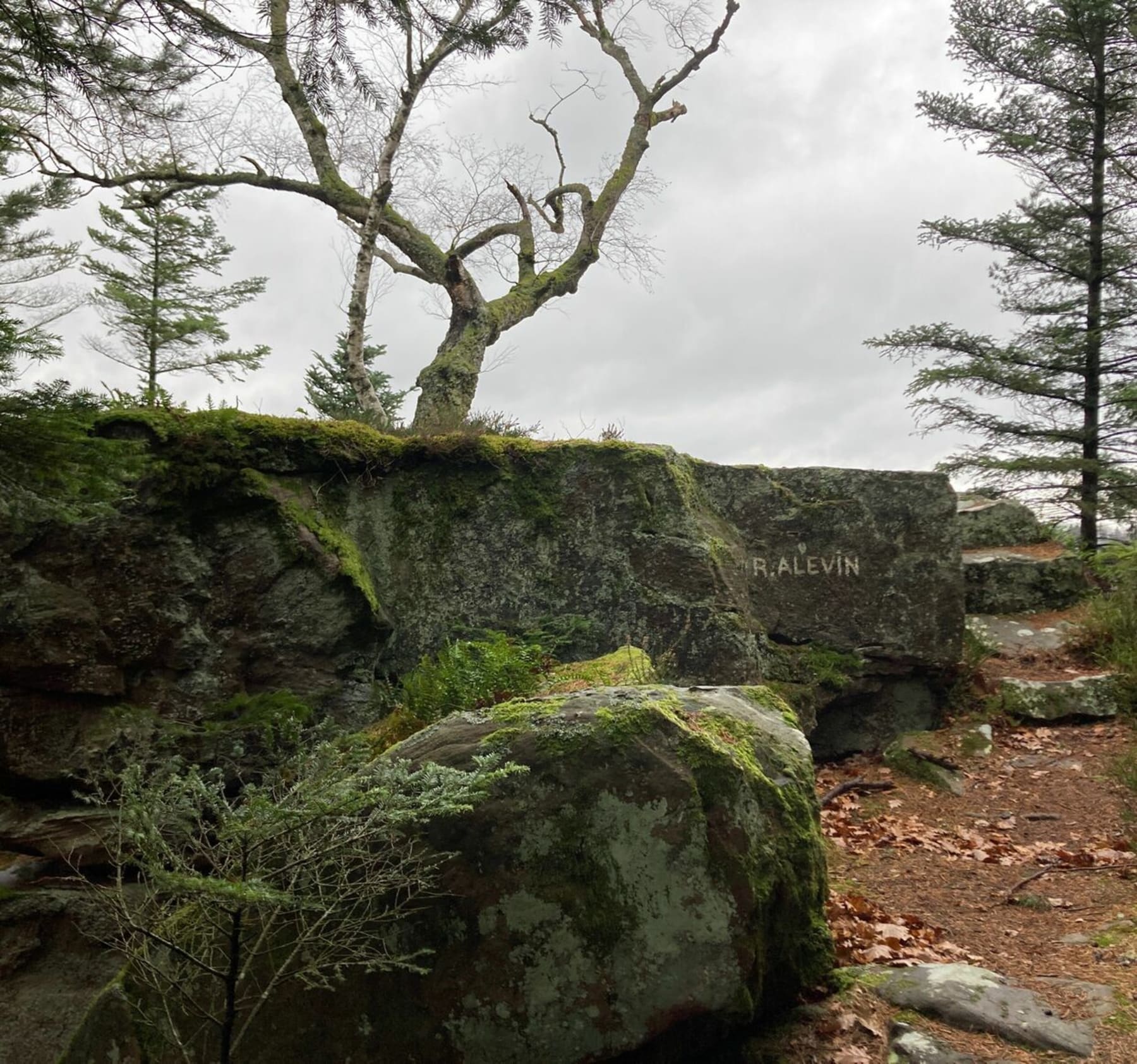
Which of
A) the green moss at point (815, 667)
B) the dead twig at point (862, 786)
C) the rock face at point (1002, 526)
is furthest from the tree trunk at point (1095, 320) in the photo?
the dead twig at point (862, 786)

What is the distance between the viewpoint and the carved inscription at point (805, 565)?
357 inches

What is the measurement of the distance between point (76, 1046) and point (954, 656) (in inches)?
329

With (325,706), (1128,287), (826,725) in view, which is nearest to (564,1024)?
(325,706)

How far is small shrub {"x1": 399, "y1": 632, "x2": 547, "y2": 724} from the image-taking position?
4.90m

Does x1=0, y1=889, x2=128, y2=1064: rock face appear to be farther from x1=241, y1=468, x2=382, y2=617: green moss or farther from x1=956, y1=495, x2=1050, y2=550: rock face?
x1=956, y1=495, x2=1050, y2=550: rock face

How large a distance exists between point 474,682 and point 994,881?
12.6 ft

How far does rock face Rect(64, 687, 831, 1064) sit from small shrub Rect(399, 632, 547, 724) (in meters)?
1.36

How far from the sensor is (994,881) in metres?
5.66

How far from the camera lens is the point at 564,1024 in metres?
3.11

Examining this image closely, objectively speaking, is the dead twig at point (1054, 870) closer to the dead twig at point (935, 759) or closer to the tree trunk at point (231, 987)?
the dead twig at point (935, 759)

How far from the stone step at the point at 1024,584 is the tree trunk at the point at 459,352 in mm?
7752

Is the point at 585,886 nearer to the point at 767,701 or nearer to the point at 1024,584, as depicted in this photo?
the point at 767,701

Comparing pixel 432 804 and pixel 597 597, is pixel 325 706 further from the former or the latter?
pixel 432 804

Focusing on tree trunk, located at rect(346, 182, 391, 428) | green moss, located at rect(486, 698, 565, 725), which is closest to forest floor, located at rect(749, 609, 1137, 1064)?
green moss, located at rect(486, 698, 565, 725)
